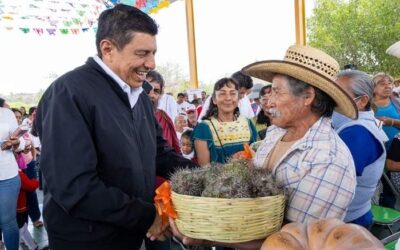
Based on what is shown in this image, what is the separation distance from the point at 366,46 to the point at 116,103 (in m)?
17.5

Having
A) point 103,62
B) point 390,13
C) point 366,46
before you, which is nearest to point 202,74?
point 366,46

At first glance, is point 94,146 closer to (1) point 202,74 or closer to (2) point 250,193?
(2) point 250,193

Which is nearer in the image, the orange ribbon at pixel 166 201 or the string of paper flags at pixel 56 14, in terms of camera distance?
the orange ribbon at pixel 166 201

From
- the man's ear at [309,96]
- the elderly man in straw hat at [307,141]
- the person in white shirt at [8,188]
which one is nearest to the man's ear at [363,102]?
the elderly man in straw hat at [307,141]

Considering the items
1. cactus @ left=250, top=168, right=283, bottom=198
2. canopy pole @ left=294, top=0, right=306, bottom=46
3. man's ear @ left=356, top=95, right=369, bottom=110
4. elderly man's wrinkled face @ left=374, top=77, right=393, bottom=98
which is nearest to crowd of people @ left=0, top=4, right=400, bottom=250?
cactus @ left=250, top=168, right=283, bottom=198

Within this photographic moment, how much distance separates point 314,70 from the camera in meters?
1.58

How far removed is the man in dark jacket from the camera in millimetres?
1601

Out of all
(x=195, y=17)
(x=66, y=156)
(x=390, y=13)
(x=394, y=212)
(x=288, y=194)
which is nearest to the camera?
(x=288, y=194)

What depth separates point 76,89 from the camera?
5.50 ft

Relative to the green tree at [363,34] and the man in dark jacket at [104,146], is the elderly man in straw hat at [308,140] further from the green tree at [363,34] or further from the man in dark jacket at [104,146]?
the green tree at [363,34]

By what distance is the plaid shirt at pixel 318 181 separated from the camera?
4.71ft

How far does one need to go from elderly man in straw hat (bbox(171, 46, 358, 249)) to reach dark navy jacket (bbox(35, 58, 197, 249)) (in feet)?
1.12

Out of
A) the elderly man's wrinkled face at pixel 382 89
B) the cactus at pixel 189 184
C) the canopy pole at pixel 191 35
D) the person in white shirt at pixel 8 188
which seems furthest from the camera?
the canopy pole at pixel 191 35

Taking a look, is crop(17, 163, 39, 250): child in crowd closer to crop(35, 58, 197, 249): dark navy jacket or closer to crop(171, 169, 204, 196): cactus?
crop(35, 58, 197, 249): dark navy jacket
